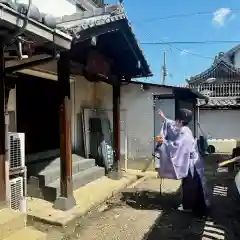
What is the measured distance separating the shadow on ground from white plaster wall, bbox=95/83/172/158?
301 centimetres

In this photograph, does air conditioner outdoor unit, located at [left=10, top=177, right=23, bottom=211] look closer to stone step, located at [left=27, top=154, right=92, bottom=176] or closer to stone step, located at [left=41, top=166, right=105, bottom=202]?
stone step, located at [left=41, top=166, right=105, bottom=202]

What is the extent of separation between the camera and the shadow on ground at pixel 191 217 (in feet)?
19.2

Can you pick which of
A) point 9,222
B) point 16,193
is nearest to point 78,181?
point 16,193

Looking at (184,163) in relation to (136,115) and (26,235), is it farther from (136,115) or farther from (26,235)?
(136,115)

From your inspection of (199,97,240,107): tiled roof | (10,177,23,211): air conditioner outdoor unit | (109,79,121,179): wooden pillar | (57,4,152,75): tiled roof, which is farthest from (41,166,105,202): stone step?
(199,97,240,107): tiled roof

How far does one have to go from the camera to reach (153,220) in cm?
658

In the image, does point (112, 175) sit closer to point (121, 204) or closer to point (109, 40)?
point (121, 204)

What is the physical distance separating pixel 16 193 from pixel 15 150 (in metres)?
0.81

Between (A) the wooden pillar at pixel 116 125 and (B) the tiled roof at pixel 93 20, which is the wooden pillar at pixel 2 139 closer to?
(B) the tiled roof at pixel 93 20

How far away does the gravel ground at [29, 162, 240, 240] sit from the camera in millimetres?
5855

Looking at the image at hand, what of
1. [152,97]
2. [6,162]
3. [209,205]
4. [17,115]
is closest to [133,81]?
[152,97]

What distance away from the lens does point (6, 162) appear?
5590 millimetres

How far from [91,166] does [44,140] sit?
5.53 ft

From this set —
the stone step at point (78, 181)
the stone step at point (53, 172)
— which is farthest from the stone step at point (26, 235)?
the stone step at point (53, 172)
